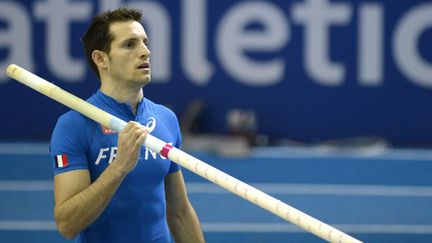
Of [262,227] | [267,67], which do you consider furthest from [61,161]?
[267,67]

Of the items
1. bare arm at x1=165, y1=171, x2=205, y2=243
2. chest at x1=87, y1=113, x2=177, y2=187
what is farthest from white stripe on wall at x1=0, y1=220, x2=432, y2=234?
chest at x1=87, y1=113, x2=177, y2=187

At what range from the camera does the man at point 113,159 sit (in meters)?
3.62

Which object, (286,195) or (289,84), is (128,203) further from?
(289,84)

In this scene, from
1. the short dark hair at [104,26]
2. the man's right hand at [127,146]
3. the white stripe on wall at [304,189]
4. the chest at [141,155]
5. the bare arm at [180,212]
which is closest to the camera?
the man's right hand at [127,146]

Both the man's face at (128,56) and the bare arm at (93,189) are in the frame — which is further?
the man's face at (128,56)

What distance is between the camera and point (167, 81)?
1146cm

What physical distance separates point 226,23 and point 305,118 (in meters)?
1.46

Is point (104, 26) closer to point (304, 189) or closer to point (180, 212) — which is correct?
point (180, 212)

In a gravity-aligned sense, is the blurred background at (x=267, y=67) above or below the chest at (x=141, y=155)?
above

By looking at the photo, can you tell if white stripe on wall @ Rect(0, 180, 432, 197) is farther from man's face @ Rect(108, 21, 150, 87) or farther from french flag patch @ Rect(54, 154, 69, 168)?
french flag patch @ Rect(54, 154, 69, 168)

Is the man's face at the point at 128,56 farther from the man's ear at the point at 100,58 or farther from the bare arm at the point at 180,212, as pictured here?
the bare arm at the point at 180,212

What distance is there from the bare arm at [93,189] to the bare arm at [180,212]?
1.83 ft

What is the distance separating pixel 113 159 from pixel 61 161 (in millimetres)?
207

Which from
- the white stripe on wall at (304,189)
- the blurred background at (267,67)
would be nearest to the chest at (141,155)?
the white stripe on wall at (304,189)
